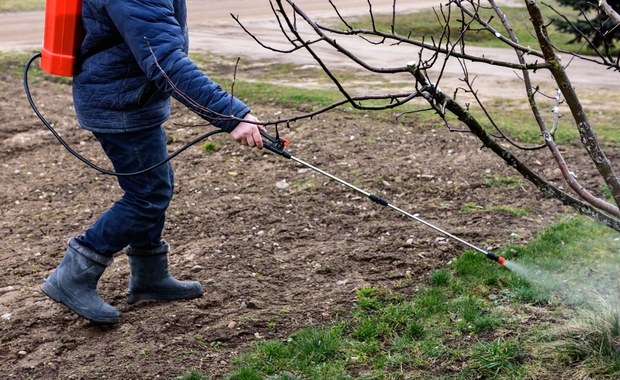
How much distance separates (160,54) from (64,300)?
1439mm

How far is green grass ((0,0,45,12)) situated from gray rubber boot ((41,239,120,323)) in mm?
17619

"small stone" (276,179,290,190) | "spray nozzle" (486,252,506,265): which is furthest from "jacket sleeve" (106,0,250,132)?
"small stone" (276,179,290,190)

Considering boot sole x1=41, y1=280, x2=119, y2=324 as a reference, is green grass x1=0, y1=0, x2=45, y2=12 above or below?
below

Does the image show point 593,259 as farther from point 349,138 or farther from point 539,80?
point 539,80

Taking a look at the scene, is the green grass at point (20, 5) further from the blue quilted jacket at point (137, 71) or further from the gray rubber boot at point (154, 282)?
→ the blue quilted jacket at point (137, 71)

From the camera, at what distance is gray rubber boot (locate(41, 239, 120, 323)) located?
178 inches

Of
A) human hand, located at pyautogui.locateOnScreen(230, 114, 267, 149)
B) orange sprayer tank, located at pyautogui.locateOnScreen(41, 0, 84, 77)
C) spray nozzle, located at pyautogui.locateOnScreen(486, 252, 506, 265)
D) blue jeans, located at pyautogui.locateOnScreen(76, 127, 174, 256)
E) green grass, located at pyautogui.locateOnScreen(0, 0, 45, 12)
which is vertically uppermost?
orange sprayer tank, located at pyautogui.locateOnScreen(41, 0, 84, 77)

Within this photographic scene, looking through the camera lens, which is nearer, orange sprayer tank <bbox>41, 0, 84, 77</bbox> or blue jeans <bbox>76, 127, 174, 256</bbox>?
orange sprayer tank <bbox>41, 0, 84, 77</bbox>

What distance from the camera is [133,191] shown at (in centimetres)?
445

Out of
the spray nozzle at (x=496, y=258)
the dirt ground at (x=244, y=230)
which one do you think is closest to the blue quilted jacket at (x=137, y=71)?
the dirt ground at (x=244, y=230)

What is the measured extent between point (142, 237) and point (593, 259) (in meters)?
2.61

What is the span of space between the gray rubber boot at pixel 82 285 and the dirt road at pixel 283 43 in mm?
7018

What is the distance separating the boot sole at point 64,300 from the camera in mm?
4527

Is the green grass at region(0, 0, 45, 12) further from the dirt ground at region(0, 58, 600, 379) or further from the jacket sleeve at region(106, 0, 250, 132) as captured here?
the jacket sleeve at region(106, 0, 250, 132)
